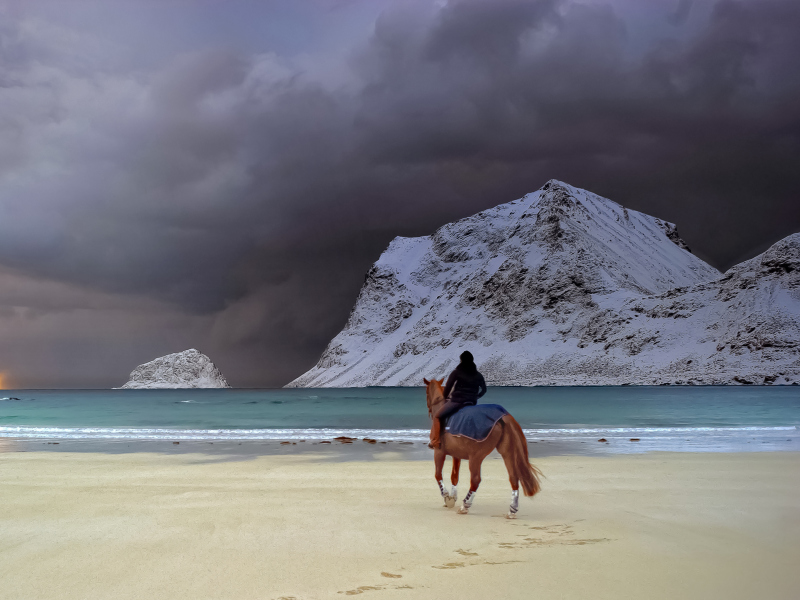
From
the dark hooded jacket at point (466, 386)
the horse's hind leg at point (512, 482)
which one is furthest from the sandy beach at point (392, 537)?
the dark hooded jacket at point (466, 386)

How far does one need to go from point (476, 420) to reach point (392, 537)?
85.3 inches

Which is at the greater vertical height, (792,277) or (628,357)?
(792,277)

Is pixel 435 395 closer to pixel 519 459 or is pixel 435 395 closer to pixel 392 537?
pixel 519 459

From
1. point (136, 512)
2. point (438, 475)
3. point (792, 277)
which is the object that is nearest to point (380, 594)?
point (438, 475)

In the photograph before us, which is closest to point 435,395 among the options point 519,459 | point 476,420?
point 476,420

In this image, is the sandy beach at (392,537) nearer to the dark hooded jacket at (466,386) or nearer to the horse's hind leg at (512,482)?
the horse's hind leg at (512,482)

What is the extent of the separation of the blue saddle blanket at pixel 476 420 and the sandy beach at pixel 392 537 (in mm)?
1227

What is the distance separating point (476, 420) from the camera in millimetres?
8625

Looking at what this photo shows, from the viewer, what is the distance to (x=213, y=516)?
8.69 meters

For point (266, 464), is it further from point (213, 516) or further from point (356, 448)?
point (213, 516)

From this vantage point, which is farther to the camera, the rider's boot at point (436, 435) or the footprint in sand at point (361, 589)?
the rider's boot at point (436, 435)

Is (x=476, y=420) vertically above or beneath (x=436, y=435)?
above

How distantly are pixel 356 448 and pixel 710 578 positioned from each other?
15436 millimetres

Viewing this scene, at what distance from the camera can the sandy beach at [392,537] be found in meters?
5.53
